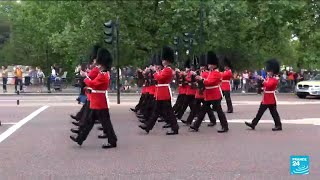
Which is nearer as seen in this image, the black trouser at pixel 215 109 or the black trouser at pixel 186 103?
the black trouser at pixel 215 109

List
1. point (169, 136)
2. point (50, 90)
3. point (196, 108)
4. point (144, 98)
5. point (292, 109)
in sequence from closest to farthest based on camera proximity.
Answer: point (169, 136)
point (196, 108)
point (144, 98)
point (292, 109)
point (50, 90)

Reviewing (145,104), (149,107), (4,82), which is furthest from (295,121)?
(4,82)

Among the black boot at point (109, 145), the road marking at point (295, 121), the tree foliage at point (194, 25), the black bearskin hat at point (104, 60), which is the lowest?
the road marking at point (295, 121)

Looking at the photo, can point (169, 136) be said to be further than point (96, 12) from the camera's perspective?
No

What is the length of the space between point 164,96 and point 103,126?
2038 mm

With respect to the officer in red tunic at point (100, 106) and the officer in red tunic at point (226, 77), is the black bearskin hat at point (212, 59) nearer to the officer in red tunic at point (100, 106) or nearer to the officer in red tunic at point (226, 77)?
the officer in red tunic at point (100, 106)

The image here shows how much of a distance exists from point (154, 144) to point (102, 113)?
1.14m

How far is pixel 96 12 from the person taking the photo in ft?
98.6

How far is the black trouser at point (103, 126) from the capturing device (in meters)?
9.80

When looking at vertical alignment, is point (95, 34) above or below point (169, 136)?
above

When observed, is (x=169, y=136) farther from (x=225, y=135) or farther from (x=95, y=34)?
(x=95, y=34)

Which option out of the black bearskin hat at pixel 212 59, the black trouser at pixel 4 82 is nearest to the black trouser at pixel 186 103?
the black bearskin hat at pixel 212 59

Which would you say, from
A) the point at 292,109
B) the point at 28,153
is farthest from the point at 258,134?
the point at 292,109

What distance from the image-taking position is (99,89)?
9.86m
